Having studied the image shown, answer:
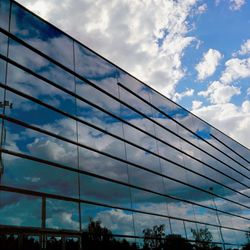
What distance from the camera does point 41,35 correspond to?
1600cm

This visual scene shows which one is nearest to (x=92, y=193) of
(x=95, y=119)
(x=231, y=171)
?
(x=95, y=119)

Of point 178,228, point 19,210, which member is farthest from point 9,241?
point 178,228

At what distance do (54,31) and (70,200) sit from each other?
8.91 meters

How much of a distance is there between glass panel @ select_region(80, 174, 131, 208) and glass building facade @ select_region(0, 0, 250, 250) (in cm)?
6

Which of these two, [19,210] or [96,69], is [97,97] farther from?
[19,210]

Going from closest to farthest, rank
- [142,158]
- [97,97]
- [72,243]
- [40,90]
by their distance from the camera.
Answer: [72,243], [40,90], [97,97], [142,158]

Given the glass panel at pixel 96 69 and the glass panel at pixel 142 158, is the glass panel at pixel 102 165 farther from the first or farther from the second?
the glass panel at pixel 96 69

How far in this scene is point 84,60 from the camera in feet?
60.0

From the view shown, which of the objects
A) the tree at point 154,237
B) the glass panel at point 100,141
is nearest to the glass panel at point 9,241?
the glass panel at point 100,141

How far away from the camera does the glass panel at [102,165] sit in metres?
15.5

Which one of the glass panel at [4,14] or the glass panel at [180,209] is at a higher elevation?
the glass panel at [4,14]

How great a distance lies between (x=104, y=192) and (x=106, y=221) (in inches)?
56.6

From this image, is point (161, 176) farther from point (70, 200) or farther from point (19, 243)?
point (19, 243)

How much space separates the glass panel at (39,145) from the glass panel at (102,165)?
2.09 feet
